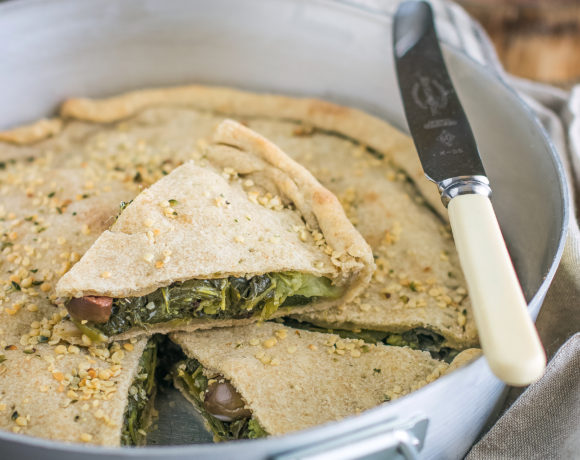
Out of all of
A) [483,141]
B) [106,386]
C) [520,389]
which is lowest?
[520,389]

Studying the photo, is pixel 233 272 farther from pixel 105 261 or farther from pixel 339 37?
pixel 339 37

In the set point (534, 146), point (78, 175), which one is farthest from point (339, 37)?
point (78, 175)

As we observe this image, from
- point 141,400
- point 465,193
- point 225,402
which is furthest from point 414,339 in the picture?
point 141,400

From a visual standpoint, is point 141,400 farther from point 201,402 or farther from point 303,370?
point 303,370

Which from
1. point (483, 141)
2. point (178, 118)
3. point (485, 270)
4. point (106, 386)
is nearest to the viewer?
point (485, 270)

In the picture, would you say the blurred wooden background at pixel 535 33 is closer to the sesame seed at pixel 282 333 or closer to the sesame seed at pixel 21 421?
the sesame seed at pixel 282 333

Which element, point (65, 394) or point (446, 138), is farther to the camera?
point (446, 138)
